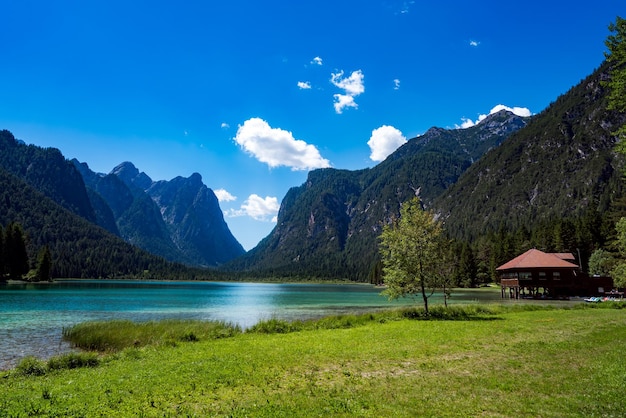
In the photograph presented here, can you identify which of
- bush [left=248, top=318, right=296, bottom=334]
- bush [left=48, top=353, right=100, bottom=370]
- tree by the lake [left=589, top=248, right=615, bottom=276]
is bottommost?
bush [left=248, top=318, right=296, bottom=334]

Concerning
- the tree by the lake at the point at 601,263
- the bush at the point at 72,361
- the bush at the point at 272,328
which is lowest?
the bush at the point at 272,328

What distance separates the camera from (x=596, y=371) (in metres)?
13.7

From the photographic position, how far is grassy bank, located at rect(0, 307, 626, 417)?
10.2 meters

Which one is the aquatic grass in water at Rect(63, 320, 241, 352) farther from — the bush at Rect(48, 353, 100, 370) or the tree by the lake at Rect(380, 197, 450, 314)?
the tree by the lake at Rect(380, 197, 450, 314)

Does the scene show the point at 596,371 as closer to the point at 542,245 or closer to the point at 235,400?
the point at 235,400

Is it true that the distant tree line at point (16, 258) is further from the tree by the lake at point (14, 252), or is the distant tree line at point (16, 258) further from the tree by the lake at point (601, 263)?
the tree by the lake at point (601, 263)

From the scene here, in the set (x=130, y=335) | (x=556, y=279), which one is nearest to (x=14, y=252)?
(x=130, y=335)

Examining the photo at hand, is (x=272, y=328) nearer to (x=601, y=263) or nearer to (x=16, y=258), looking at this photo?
(x=601, y=263)

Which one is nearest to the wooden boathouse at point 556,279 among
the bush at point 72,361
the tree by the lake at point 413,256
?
the tree by the lake at point 413,256

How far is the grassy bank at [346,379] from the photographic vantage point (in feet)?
33.4

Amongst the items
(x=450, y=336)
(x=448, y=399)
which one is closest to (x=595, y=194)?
(x=450, y=336)

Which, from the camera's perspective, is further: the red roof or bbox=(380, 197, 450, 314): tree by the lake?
the red roof

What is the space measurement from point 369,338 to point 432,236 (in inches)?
658

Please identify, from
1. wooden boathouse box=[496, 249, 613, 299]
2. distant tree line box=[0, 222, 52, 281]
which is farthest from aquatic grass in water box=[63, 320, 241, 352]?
distant tree line box=[0, 222, 52, 281]
